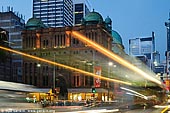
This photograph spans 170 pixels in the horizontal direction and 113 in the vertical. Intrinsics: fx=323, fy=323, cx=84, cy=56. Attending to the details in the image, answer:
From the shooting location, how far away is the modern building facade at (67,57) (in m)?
98.9

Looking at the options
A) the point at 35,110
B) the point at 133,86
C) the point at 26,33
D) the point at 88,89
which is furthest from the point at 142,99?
the point at 26,33

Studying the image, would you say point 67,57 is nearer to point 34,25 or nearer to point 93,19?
point 93,19

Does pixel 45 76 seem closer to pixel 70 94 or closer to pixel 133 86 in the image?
pixel 70 94

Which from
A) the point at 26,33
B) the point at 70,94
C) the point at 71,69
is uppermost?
the point at 26,33

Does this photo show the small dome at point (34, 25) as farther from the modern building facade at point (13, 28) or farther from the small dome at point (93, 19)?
the small dome at point (93, 19)

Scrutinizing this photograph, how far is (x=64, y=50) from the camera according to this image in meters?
103

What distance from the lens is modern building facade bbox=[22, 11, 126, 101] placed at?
325ft

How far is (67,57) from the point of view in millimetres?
101625

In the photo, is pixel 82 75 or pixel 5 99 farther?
pixel 82 75

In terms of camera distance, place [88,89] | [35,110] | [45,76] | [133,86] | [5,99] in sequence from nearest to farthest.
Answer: [5,99] → [35,110] → [133,86] → [88,89] → [45,76]

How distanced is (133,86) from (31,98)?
24427 millimetres

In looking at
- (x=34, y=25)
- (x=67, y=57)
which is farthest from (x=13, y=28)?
(x=67, y=57)

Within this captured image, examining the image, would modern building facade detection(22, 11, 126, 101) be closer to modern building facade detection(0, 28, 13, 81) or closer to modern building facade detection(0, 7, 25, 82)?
modern building facade detection(0, 28, 13, 81)

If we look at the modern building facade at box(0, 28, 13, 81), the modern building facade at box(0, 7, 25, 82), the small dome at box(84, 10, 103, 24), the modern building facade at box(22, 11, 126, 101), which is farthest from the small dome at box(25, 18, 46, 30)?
the small dome at box(84, 10, 103, 24)
